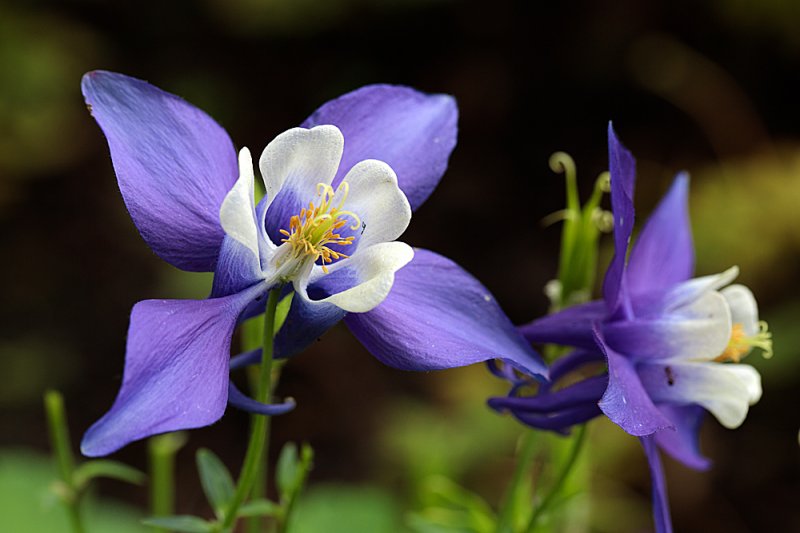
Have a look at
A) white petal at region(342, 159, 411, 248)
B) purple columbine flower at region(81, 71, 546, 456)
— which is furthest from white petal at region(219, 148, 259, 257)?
white petal at region(342, 159, 411, 248)

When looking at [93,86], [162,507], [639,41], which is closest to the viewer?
[93,86]

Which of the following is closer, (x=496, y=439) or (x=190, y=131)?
(x=190, y=131)

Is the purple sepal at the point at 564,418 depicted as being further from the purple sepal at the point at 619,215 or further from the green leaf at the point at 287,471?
the green leaf at the point at 287,471

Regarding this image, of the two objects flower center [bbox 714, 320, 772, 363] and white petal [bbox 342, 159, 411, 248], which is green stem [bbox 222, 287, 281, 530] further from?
flower center [bbox 714, 320, 772, 363]

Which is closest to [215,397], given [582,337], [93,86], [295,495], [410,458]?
[295,495]

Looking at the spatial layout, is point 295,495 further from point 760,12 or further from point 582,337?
point 760,12

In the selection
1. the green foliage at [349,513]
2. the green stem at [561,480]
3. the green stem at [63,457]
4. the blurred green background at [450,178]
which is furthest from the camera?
the blurred green background at [450,178]

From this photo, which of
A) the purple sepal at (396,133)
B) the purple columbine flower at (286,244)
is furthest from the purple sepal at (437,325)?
the purple sepal at (396,133)
